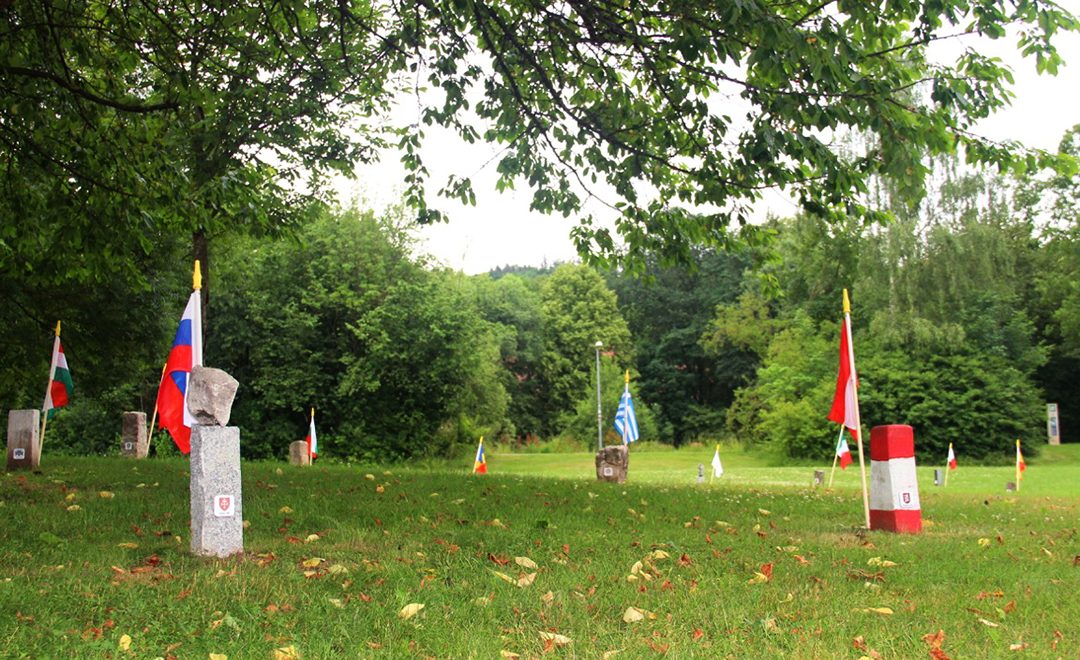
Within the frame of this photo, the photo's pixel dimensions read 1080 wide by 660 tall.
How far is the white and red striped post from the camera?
8.88 metres

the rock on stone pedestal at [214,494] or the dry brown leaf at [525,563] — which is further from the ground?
the rock on stone pedestal at [214,494]

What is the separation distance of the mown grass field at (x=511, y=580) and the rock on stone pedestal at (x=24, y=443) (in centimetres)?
278

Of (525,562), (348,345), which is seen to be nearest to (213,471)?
(525,562)

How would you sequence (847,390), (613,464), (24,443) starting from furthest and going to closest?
(613,464), (24,443), (847,390)

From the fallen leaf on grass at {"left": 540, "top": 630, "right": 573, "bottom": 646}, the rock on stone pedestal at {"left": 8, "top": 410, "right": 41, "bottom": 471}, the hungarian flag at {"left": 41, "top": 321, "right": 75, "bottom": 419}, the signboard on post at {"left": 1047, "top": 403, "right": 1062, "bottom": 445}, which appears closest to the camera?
the fallen leaf on grass at {"left": 540, "top": 630, "right": 573, "bottom": 646}

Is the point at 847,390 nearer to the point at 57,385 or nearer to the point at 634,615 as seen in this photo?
the point at 634,615

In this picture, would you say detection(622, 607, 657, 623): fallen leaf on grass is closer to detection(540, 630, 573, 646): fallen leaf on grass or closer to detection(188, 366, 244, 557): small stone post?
detection(540, 630, 573, 646): fallen leaf on grass

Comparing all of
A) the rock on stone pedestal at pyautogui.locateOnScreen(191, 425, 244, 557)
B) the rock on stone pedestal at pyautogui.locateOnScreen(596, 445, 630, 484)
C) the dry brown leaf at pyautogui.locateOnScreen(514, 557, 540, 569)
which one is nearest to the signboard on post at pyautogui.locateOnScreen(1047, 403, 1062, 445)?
the rock on stone pedestal at pyautogui.locateOnScreen(596, 445, 630, 484)

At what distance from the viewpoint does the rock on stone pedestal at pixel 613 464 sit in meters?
15.4

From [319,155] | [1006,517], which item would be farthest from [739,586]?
[319,155]

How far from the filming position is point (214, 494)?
21.0 feet

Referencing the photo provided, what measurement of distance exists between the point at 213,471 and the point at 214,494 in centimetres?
17

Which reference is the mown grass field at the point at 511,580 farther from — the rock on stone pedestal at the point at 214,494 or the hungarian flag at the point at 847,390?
the hungarian flag at the point at 847,390

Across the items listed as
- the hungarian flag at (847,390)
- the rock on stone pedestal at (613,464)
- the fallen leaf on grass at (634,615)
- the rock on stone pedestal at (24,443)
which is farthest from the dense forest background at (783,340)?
the fallen leaf on grass at (634,615)
